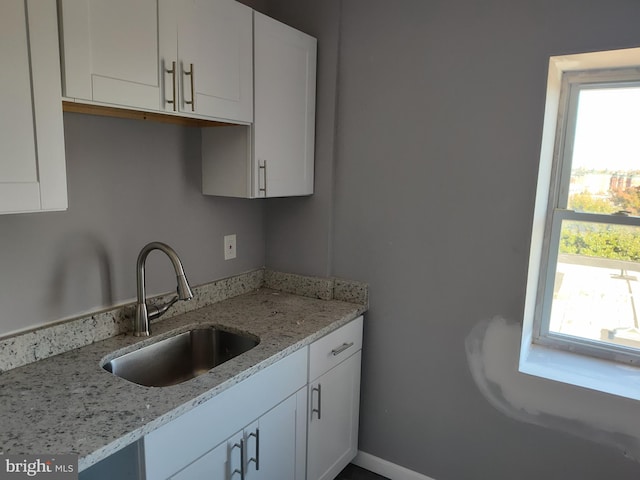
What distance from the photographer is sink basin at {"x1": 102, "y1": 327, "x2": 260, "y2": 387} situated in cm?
169

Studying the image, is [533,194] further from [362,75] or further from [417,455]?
[417,455]

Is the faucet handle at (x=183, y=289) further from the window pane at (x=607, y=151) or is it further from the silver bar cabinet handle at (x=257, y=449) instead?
the window pane at (x=607, y=151)

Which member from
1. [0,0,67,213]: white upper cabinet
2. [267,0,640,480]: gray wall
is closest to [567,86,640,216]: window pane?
[267,0,640,480]: gray wall

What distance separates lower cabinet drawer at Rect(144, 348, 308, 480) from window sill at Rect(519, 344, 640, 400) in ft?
3.29

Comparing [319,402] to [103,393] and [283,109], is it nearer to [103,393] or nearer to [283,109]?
[103,393]

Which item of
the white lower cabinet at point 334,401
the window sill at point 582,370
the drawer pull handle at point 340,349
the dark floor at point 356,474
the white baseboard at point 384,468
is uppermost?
the drawer pull handle at point 340,349

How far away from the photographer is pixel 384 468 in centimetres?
234

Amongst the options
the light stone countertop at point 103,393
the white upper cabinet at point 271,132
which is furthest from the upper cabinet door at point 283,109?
the light stone countertop at point 103,393

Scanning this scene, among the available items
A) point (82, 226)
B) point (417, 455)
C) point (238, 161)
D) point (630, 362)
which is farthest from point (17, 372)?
point (630, 362)

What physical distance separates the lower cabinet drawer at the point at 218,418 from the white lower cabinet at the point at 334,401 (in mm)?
149

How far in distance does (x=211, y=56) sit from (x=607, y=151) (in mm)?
1668

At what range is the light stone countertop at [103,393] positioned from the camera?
1.12 m

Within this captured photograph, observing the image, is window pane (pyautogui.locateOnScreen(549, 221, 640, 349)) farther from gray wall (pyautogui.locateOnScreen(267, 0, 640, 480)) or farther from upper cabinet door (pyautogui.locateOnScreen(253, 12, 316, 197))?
upper cabinet door (pyautogui.locateOnScreen(253, 12, 316, 197))

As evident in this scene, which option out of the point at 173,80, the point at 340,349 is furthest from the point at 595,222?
the point at 173,80
